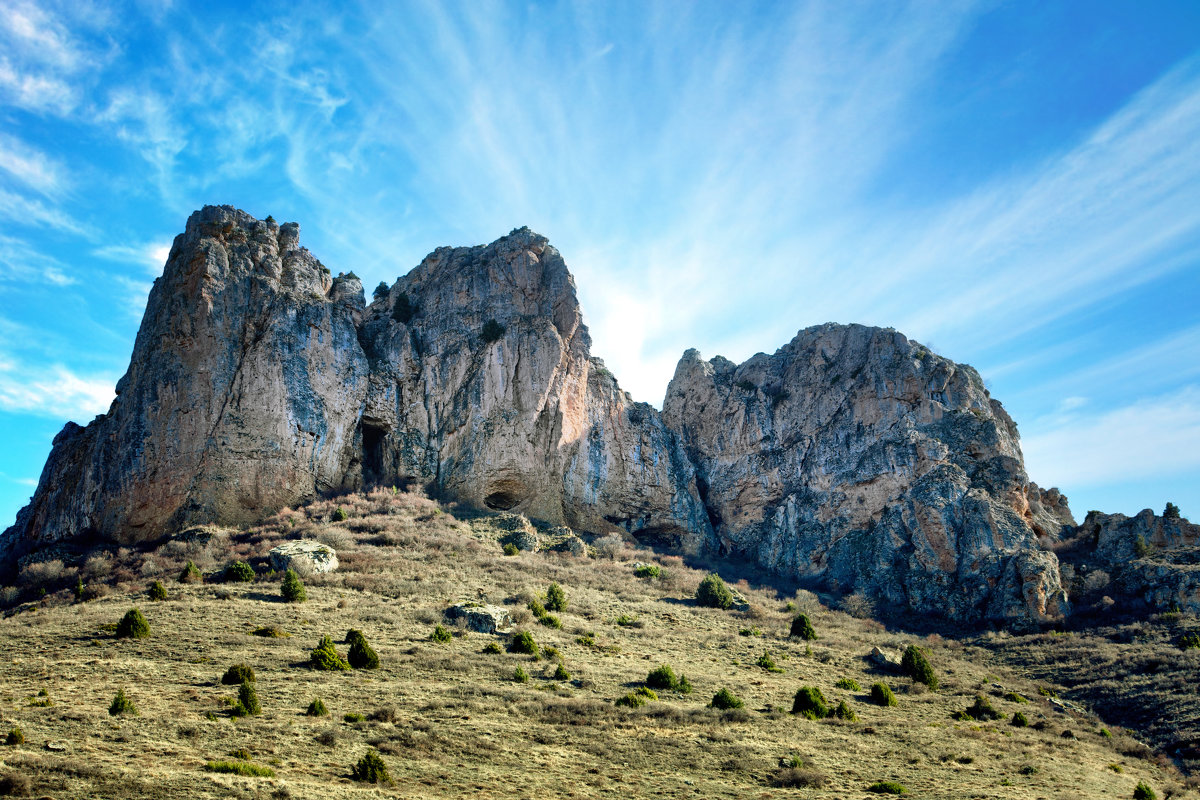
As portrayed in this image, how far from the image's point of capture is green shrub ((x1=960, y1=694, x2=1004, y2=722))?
114ft

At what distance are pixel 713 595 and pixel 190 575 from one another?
107 ft

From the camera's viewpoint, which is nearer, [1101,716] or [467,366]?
[1101,716]

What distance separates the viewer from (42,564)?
150 feet

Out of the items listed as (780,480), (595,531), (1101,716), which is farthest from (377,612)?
(780,480)

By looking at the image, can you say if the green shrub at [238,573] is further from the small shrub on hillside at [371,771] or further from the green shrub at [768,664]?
the green shrub at [768,664]

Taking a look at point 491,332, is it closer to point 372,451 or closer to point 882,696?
point 372,451

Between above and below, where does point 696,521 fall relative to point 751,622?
above

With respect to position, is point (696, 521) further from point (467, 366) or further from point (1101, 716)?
point (1101, 716)

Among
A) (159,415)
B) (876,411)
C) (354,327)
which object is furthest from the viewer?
(876,411)

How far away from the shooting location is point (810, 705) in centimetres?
3141

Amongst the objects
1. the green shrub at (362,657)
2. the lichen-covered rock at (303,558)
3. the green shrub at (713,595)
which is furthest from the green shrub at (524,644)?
the green shrub at (713,595)

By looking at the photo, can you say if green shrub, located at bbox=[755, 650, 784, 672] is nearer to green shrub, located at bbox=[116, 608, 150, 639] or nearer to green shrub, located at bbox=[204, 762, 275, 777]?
green shrub, located at bbox=[204, 762, 275, 777]

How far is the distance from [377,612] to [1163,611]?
166 feet

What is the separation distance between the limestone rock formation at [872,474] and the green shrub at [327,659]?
45.1 m
